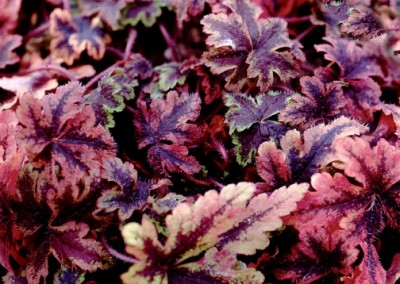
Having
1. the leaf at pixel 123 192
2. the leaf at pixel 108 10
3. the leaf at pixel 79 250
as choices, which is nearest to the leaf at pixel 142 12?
the leaf at pixel 108 10

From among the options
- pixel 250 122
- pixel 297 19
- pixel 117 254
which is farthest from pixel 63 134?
pixel 297 19

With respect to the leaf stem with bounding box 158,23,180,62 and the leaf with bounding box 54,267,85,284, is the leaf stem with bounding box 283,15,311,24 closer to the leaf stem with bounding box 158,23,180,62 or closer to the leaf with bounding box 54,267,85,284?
the leaf stem with bounding box 158,23,180,62

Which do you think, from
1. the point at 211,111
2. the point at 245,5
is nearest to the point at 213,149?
the point at 211,111

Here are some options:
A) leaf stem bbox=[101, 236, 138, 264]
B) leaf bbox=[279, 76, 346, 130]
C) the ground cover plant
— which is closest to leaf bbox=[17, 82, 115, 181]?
the ground cover plant

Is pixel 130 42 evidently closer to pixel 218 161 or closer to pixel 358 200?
pixel 218 161

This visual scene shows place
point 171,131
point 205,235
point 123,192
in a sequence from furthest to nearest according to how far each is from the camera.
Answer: point 171,131, point 123,192, point 205,235

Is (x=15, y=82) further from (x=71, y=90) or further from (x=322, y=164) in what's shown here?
(x=322, y=164)
